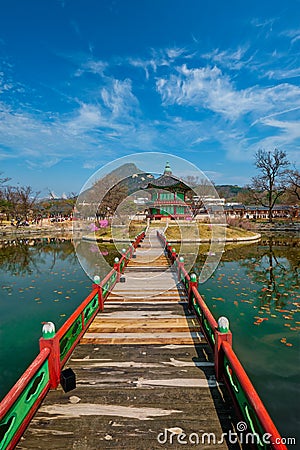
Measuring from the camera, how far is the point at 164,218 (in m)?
34.7

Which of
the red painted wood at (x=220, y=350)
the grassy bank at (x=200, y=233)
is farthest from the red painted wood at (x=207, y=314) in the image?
the grassy bank at (x=200, y=233)

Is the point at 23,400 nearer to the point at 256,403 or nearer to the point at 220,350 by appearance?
the point at 256,403

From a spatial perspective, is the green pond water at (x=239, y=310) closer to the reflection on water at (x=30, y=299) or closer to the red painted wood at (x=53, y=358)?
the reflection on water at (x=30, y=299)

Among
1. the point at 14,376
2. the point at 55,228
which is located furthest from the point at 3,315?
the point at 55,228

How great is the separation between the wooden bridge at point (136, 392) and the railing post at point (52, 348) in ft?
0.04

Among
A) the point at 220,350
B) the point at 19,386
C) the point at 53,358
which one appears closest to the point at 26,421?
the point at 19,386

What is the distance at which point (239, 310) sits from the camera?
7.89 meters

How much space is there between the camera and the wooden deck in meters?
2.66

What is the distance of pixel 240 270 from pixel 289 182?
32346mm

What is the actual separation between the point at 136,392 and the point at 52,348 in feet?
3.85

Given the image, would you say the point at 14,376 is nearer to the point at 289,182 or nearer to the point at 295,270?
the point at 295,270

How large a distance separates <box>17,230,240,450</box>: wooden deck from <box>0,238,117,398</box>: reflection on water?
181cm

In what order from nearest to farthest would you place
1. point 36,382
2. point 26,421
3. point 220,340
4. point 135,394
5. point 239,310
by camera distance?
point 26,421, point 36,382, point 135,394, point 220,340, point 239,310

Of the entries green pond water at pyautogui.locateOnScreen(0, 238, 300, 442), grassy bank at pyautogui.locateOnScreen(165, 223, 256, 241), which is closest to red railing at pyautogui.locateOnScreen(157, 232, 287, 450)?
green pond water at pyautogui.locateOnScreen(0, 238, 300, 442)
